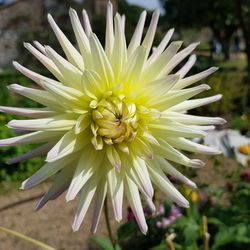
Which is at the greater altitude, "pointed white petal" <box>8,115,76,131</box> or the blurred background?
"pointed white petal" <box>8,115,76,131</box>

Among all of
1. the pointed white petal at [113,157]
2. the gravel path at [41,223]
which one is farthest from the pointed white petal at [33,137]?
the gravel path at [41,223]

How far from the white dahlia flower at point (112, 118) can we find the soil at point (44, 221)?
10.6 feet

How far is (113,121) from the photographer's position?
0.98 meters

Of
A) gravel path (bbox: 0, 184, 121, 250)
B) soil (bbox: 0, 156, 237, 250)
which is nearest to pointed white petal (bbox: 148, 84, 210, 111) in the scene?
soil (bbox: 0, 156, 237, 250)

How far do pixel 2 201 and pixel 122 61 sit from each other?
17.4 feet

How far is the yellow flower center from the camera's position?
0.96 meters

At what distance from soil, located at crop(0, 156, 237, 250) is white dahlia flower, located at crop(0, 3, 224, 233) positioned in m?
3.24

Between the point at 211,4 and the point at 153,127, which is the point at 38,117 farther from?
the point at 211,4

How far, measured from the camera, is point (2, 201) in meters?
5.98

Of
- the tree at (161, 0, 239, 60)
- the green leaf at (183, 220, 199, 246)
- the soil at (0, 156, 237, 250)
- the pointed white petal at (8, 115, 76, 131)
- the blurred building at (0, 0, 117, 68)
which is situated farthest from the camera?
the blurred building at (0, 0, 117, 68)

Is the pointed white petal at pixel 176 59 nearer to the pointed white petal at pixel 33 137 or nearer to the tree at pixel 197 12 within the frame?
the pointed white petal at pixel 33 137

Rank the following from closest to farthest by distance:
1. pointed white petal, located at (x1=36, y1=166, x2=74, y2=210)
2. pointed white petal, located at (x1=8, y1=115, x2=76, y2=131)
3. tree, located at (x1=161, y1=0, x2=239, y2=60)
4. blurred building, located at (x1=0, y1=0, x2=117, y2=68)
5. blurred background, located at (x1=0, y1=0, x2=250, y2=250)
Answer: pointed white petal, located at (x1=8, y1=115, x2=76, y2=131) → pointed white petal, located at (x1=36, y1=166, x2=74, y2=210) → blurred background, located at (x1=0, y1=0, x2=250, y2=250) → tree, located at (x1=161, y1=0, x2=239, y2=60) → blurred building, located at (x1=0, y1=0, x2=117, y2=68)

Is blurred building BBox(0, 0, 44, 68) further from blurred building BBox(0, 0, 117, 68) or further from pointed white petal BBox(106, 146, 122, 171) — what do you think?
pointed white petal BBox(106, 146, 122, 171)

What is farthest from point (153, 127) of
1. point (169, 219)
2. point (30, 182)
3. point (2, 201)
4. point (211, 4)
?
point (211, 4)
